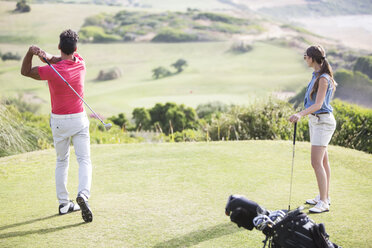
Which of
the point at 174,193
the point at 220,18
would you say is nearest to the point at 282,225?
the point at 174,193

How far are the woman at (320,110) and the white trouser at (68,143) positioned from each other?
2.35 metres

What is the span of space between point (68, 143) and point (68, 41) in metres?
1.10

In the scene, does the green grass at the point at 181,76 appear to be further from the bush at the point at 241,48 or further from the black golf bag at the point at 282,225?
the black golf bag at the point at 282,225

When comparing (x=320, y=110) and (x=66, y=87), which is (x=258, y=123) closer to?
(x=320, y=110)

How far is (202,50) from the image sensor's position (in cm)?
3459

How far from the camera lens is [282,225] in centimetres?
298

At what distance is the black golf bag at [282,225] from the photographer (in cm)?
291

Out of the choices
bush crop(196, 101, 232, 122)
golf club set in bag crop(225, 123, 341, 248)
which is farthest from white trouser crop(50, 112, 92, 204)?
bush crop(196, 101, 232, 122)

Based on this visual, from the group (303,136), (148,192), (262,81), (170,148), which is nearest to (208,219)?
(148,192)

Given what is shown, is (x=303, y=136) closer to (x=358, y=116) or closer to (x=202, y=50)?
(x=358, y=116)

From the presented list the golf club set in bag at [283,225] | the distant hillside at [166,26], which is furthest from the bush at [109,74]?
the golf club set in bag at [283,225]

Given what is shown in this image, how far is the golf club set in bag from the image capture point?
2.91m

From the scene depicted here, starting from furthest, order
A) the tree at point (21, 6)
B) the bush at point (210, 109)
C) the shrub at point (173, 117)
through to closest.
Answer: the tree at point (21, 6) < the bush at point (210, 109) < the shrub at point (173, 117)

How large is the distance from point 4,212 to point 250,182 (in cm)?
306
